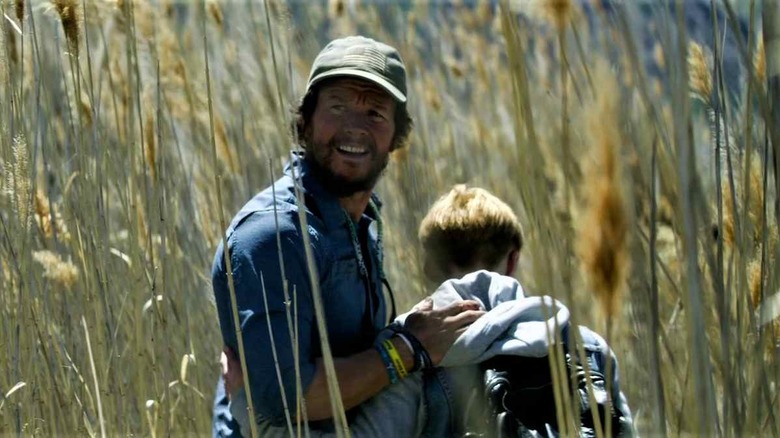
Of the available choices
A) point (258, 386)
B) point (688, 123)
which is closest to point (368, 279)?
point (258, 386)

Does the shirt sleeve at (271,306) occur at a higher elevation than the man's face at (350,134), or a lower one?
lower

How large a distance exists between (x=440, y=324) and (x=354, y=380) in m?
0.14

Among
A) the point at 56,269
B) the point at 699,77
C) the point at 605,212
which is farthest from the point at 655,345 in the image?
the point at 56,269

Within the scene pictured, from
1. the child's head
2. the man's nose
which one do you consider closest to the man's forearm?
the child's head

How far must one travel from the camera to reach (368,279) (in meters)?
1.78

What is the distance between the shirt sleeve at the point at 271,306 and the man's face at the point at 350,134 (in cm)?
18

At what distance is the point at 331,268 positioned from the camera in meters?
1.69

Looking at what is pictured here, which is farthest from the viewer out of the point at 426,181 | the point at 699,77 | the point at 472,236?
the point at 426,181

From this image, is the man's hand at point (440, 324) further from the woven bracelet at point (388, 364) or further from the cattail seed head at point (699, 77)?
the cattail seed head at point (699, 77)

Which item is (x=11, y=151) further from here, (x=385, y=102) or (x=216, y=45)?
(x=216, y=45)

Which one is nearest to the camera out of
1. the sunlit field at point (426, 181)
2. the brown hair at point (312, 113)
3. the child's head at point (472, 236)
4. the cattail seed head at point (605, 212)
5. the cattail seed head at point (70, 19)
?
the cattail seed head at point (605, 212)

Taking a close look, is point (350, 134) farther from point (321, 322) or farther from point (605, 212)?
point (605, 212)

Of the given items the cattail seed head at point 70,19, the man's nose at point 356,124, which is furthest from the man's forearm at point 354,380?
the cattail seed head at point 70,19

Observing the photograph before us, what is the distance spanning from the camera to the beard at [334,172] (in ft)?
5.96
